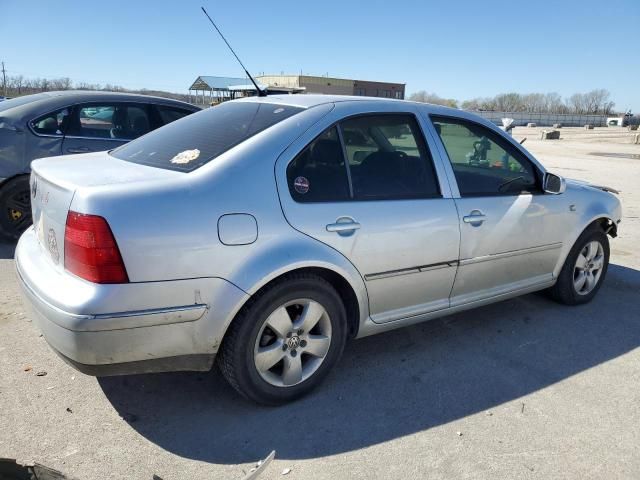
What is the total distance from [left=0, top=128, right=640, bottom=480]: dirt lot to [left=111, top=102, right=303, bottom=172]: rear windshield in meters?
1.34

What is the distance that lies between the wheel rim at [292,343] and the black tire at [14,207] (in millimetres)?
4140

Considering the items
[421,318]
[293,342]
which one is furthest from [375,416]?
[421,318]

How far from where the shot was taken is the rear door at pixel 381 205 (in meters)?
2.82

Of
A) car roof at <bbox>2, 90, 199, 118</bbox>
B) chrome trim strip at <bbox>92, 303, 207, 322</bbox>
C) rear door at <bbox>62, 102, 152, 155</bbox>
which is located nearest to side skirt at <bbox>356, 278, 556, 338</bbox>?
chrome trim strip at <bbox>92, 303, 207, 322</bbox>

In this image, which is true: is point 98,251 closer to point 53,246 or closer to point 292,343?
point 53,246

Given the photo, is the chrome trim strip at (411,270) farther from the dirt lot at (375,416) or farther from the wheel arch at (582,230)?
the wheel arch at (582,230)

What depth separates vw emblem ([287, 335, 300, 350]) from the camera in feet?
9.31

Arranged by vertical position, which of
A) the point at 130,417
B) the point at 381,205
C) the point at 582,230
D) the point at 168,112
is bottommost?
the point at 130,417

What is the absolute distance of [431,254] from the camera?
3.26 metres

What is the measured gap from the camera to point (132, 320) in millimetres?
2332

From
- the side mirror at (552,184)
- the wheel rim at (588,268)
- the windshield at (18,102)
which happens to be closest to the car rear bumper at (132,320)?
the side mirror at (552,184)

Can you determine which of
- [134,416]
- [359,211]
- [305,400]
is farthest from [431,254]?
[134,416]

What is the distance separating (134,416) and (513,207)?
2.82 meters

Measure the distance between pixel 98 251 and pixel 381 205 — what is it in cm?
156
